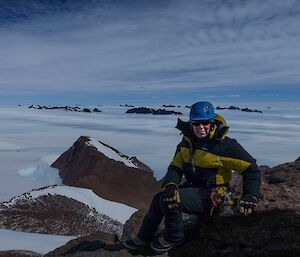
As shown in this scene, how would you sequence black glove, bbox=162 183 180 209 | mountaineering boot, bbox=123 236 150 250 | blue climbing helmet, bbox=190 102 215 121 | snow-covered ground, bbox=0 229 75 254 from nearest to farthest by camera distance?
black glove, bbox=162 183 180 209 < blue climbing helmet, bbox=190 102 215 121 < mountaineering boot, bbox=123 236 150 250 < snow-covered ground, bbox=0 229 75 254

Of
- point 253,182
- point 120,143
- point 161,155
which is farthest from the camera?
point 120,143

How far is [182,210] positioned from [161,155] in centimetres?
2929

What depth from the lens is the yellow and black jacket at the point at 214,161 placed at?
5.33 m

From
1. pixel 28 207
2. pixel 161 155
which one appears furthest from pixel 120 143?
pixel 28 207

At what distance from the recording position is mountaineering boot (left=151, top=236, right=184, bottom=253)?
18.7 feet

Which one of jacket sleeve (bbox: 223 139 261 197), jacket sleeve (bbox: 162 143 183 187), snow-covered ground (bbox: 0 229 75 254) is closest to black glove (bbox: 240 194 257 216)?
jacket sleeve (bbox: 223 139 261 197)

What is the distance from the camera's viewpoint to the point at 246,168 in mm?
5328

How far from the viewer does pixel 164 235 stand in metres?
5.70

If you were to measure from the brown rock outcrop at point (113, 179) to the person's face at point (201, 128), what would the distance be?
1103 centimetres

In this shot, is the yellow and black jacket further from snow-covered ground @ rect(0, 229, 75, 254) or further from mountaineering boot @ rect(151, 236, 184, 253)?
snow-covered ground @ rect(0, 229, 75, 254)

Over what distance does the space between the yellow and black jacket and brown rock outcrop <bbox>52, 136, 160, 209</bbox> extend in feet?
34.9

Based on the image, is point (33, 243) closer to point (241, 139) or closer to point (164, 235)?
point (164, 235)

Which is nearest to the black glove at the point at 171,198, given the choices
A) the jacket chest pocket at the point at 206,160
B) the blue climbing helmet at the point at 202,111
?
the jacket chest pocket at the point at 206,160

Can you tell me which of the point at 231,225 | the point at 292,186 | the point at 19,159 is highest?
the point at 292,186
